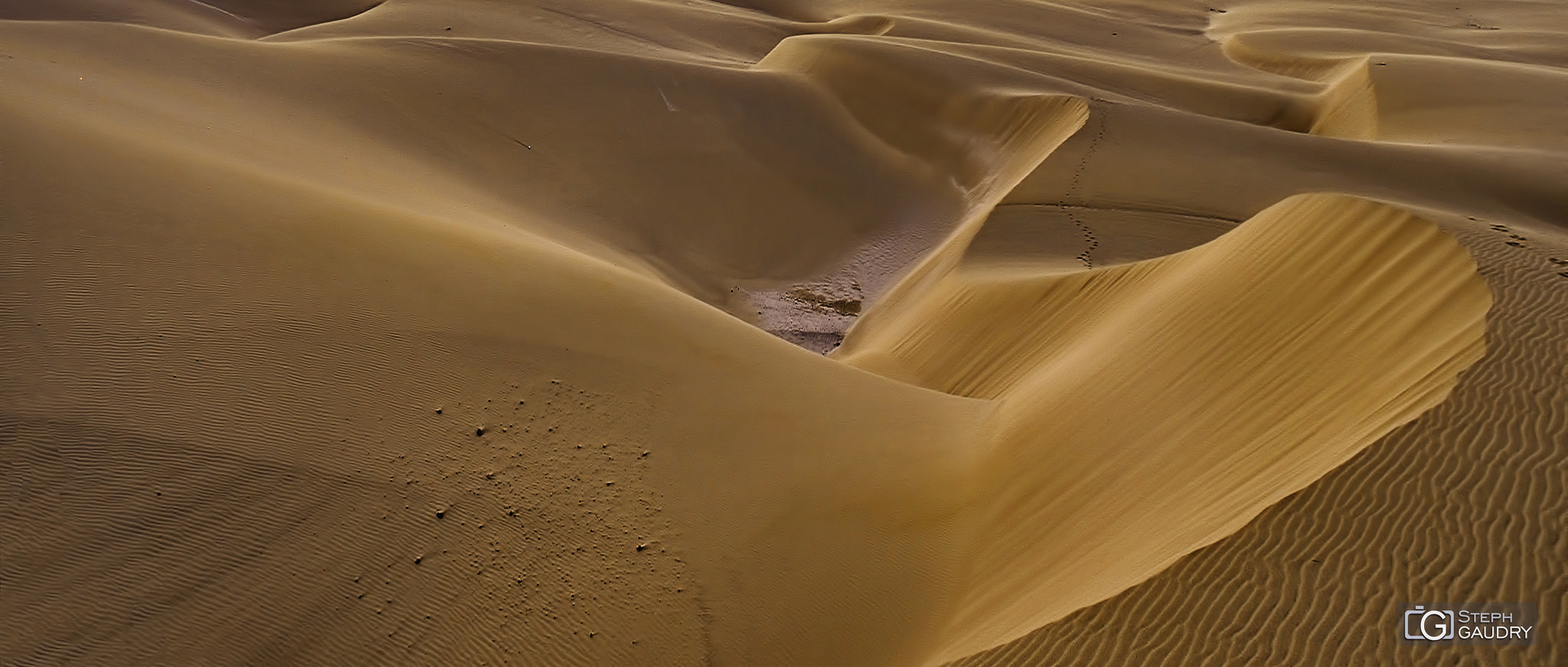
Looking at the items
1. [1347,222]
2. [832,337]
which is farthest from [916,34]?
[1347,222]

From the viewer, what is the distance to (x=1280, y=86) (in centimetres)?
1641

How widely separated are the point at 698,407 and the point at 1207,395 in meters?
3.11

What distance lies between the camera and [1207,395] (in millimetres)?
5906

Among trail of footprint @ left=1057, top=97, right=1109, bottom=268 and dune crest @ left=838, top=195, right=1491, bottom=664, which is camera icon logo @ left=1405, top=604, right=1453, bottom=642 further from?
trail of footprint @ left=1057, top=97, right=1109, bottom=268

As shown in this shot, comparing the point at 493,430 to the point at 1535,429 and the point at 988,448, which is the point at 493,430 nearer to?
the point at 988,448

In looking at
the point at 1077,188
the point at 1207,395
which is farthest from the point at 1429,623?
the point at 1077,188

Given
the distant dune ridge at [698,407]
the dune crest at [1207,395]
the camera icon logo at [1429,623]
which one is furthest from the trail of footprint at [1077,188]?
the camera icon logo at [1429,623]

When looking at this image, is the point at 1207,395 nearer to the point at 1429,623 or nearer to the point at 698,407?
the point at 1429,623

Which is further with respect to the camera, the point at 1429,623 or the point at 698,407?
the point at 698,407

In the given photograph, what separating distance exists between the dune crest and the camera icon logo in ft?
2.55

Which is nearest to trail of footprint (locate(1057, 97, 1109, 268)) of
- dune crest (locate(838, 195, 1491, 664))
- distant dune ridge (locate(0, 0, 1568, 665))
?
distant dune ridge (locate(0, 0, 1568, 665))

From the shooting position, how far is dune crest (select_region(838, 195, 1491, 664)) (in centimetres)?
475

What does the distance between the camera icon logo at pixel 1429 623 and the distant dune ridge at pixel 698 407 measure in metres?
0.06

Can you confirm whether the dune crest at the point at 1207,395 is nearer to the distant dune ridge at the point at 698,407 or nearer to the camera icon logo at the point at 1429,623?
the distant dune ridge at the point at 698,407
